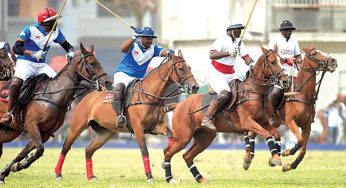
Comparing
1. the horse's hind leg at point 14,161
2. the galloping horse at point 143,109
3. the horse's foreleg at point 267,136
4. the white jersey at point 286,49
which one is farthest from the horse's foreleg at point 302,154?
the horse's hind leg at point 14,161

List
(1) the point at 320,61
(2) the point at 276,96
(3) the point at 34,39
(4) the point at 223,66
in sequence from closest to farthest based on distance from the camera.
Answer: (3) the point at 34,39, (4) the point at 223,66, (1) the point at 320,61, (2) the point at 276,96

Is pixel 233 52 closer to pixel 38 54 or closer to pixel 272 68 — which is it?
pixel 272 68

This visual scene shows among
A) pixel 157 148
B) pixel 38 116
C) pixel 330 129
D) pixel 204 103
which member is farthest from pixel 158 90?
pixel 330 129

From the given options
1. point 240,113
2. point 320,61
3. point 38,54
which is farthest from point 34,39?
point 320,61

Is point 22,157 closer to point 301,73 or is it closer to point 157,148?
point 301,73

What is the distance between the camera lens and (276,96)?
2431cm

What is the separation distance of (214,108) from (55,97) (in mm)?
2826

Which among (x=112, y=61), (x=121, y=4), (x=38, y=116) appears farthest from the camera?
(x=121, y=4)

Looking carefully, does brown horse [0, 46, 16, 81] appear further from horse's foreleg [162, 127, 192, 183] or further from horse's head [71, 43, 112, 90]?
horse's foreleg [162, 127, 192, 183]

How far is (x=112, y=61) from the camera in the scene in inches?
2074

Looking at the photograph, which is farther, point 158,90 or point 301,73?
point 301,73

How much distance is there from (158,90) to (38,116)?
7.14ft

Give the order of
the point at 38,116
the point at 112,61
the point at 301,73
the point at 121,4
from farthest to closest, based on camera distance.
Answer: the point at 121,4
the point at 112,61
the point at 301,73
the point at 38,116

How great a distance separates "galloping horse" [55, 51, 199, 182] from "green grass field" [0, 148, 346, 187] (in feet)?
2.26
